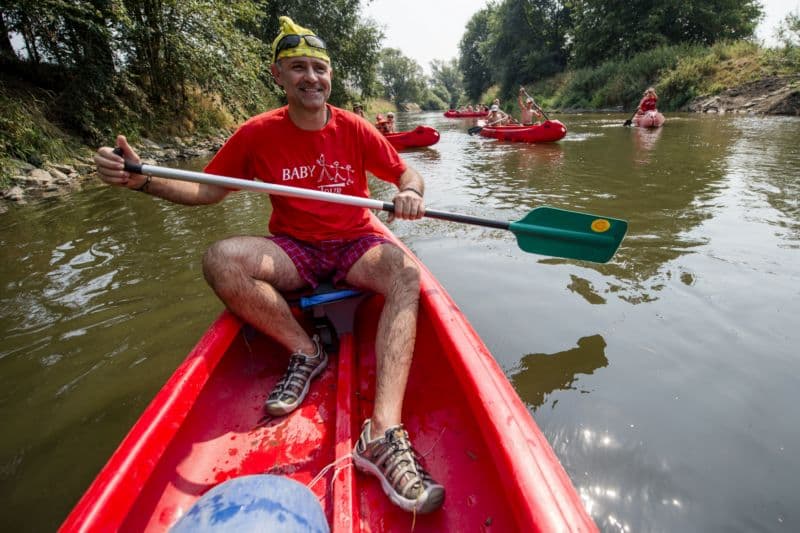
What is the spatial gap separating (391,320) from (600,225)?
1524 millimetres

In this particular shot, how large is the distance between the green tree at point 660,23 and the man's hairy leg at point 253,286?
102ft

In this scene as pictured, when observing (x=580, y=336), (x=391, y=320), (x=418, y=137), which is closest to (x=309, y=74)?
(x=391, y=320)

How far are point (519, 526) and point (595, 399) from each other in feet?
4.40

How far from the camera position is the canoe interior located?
1.34 m

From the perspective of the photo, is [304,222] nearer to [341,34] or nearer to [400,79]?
[341,34]

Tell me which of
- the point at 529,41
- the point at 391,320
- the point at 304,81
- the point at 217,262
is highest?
the point at 529,41

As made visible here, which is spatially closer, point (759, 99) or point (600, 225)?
point (600, 225)

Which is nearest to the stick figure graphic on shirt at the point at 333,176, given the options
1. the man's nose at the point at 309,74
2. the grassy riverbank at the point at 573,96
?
the man's nose at the point at 309,74

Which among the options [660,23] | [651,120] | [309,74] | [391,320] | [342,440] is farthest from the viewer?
[660,23]

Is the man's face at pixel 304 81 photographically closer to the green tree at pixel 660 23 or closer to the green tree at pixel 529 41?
the green tree at pixel 660 23

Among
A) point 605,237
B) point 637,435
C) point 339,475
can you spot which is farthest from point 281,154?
point 637,435

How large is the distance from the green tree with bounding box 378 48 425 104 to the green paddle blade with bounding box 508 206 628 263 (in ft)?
232

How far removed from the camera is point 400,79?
6931 centimetres

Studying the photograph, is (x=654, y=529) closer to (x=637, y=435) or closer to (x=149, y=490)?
(x=637, y=435)
